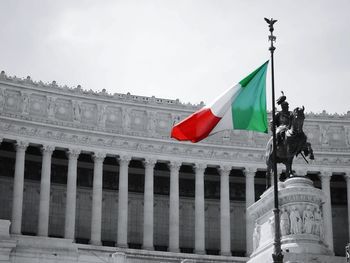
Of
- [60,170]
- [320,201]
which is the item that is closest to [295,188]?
[320,201]

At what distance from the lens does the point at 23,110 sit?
236 ft

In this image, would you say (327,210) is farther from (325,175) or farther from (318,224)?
(318,224)

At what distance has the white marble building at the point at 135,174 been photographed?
7138cm

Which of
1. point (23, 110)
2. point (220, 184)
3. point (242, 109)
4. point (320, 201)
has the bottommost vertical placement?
point (320, 201)

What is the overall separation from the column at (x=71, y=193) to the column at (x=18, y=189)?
4.17m

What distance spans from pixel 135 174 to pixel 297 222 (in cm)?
4371

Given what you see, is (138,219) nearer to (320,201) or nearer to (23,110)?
(23,110)

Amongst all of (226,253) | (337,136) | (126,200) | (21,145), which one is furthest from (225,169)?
(21,145)

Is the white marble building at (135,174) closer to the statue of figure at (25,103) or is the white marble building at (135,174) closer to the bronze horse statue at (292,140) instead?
the statue of figure at (25,103)

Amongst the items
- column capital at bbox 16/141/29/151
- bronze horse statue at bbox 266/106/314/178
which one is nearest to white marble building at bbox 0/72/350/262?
column capital at bbox 16/141/29/151

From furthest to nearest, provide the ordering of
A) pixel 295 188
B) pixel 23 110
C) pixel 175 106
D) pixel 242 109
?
pixel 175 106 < pixel 23 110 < pixel 295 188 < pixel 242 109

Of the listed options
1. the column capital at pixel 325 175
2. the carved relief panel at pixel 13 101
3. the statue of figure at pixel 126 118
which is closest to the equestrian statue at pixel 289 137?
the statue of figure at pixel 126 118

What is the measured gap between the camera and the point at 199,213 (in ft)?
245

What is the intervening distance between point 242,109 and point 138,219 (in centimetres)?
4602
